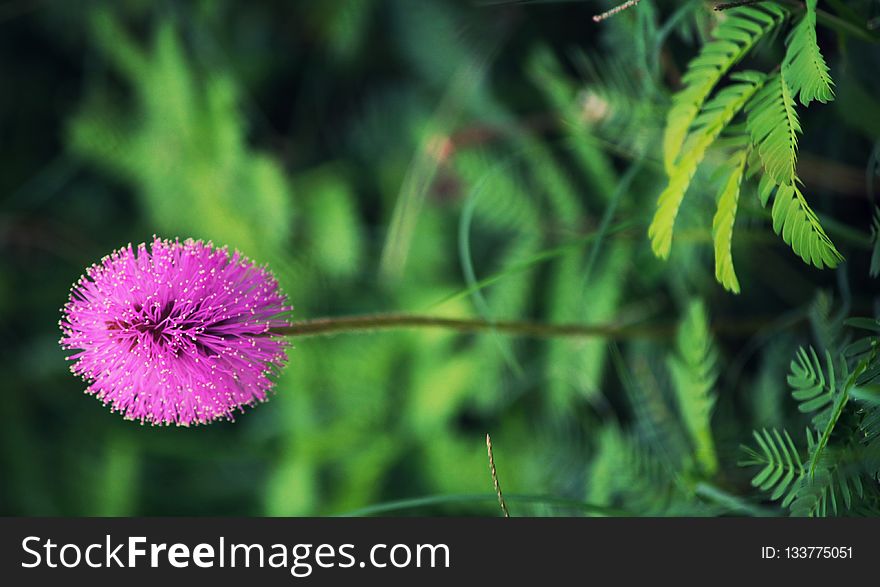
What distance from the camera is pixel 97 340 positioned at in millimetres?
551

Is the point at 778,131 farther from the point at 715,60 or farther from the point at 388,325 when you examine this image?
the point at 388,325

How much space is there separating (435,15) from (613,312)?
49 cm

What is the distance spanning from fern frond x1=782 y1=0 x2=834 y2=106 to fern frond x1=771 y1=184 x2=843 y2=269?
0.17ft

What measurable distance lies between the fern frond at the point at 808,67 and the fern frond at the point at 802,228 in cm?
5

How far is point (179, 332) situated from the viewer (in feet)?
1.73

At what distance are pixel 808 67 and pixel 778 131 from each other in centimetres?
4

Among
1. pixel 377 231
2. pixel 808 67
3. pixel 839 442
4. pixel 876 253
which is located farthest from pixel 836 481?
→ pixel 377 231

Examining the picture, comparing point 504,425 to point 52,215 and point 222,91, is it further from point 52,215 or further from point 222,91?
point 52,215

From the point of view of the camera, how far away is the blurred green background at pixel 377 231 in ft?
2.67

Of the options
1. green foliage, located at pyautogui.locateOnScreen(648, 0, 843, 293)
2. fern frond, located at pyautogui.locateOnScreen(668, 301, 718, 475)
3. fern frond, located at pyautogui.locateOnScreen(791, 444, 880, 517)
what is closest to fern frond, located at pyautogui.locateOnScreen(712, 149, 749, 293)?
green foliage, located at pyautogui.locateOnScreen(648, 0, 843, 293)

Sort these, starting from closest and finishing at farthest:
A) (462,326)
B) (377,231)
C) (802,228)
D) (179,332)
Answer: (802,228) → (179,332) → (462,326) → (377,231)

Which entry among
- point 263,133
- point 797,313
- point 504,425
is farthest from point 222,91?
point 797,313

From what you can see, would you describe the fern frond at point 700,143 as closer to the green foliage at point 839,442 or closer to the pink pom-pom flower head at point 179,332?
the green foliage at point 839,442

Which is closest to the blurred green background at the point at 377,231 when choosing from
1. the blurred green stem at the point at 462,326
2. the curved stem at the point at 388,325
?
the blurred green stem at the point at 462,326
